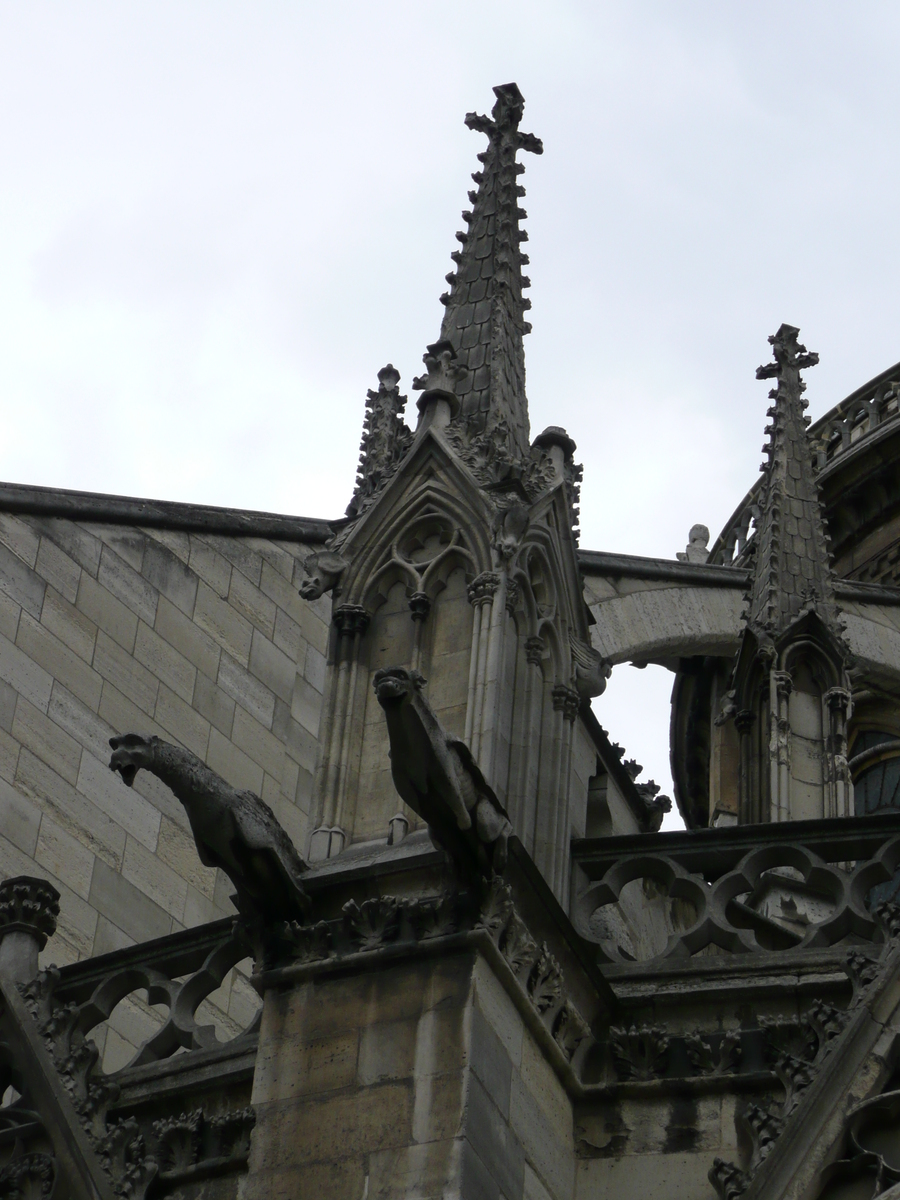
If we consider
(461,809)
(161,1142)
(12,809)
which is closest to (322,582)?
(461,809)

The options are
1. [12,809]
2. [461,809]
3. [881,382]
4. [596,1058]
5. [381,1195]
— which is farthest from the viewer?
[881,382]

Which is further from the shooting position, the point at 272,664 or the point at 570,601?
the point at 272,664

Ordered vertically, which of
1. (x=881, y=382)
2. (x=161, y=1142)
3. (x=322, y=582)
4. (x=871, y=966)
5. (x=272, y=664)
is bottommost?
(x=161, y=1142)

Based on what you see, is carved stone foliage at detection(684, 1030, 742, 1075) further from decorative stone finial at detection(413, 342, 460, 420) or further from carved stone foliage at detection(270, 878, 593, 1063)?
decorative stone finial at detection(413, 342, 460, 420)

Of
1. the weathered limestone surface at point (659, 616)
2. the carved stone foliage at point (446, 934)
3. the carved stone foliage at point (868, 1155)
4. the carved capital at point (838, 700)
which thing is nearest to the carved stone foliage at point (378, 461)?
the carved stone foliage at point (446, 934)

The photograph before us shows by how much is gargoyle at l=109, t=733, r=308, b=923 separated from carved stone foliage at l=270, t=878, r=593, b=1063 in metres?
0.11

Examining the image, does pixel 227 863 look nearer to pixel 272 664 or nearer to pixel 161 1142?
pixel 161 1142

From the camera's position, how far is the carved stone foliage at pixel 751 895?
25.6ft

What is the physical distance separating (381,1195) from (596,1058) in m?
1.27

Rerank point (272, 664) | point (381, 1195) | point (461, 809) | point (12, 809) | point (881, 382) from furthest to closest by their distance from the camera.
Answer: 1. point (881, 382)
2. point (272, 664)
3. point (12, 809)
4. point (461, 809)
5. point (381, 1195)

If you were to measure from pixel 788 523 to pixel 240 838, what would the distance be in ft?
16.2

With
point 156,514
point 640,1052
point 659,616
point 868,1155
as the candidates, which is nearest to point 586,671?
point 640,1052

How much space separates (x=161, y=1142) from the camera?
781 centimetres

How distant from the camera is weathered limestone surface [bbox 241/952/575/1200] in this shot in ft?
22.1
